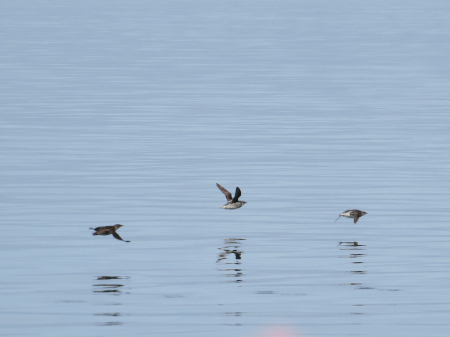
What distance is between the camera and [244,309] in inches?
811

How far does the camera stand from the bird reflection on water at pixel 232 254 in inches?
917

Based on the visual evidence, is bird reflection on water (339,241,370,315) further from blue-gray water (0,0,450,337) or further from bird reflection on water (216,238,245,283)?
bird reflection on water (216,238,245,283)

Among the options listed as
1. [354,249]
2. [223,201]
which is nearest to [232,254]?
[354,249]

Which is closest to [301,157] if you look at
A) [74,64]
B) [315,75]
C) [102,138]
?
[102,138]

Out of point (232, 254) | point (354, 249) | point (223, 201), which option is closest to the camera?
point (232, 254)

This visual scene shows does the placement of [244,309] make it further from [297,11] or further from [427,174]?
[297,11]

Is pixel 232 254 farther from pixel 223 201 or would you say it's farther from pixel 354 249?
pixel 223 201

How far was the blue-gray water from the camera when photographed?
2058 centimetres

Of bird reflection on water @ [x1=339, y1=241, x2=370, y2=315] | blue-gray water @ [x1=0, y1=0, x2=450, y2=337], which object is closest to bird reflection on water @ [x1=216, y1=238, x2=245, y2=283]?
blue-gray water @ [x1=0, y1=0, x2=450, y2=337]

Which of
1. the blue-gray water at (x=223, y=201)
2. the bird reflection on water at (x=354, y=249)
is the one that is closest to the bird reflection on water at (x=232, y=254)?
the blue-gray water at (x=223, y=201)

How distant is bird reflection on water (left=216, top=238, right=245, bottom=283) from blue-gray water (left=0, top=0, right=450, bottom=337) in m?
0.04

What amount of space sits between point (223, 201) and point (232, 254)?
6.19 metres

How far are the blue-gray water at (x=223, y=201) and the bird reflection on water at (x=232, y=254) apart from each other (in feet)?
0.13

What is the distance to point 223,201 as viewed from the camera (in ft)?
103
